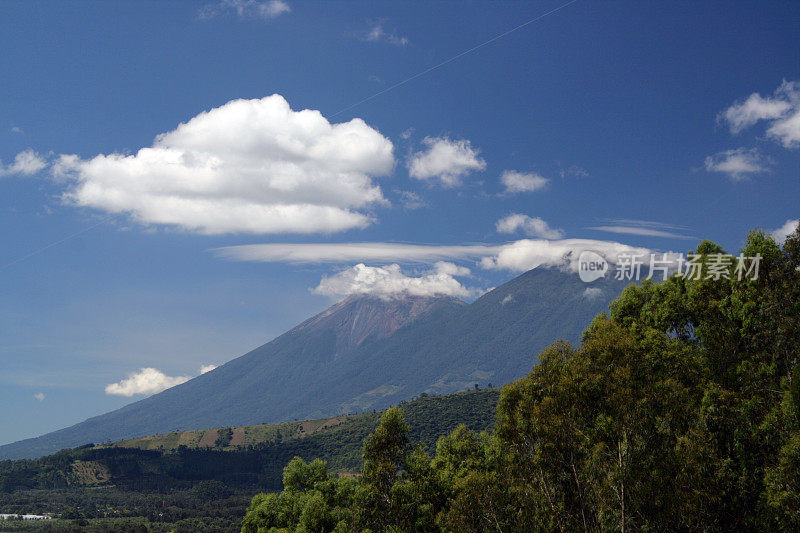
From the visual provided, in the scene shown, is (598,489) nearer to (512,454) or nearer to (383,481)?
(512,454)

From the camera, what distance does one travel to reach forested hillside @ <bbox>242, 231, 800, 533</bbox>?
1498cm

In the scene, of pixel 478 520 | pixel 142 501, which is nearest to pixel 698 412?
pixel 478 520

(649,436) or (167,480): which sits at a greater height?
(649,436)

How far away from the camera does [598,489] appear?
48.6 ft

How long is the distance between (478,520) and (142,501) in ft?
573

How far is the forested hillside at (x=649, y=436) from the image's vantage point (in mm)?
14984

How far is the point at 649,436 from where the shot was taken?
586 inches
